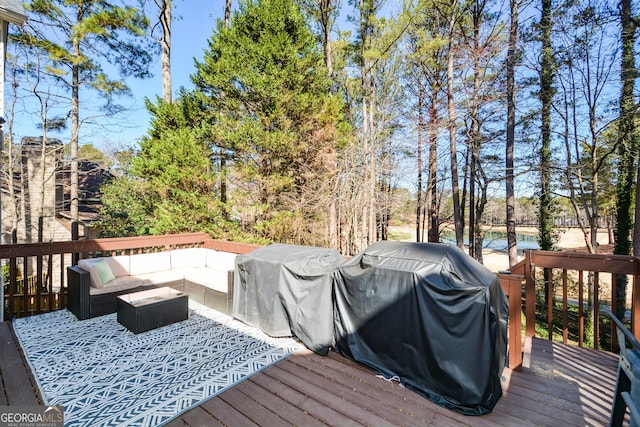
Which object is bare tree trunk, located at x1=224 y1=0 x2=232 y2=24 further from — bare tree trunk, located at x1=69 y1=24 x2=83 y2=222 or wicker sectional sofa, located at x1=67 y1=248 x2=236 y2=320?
wicker sectional sofa, located at x1=67 y1=248 x2=236 y2=320

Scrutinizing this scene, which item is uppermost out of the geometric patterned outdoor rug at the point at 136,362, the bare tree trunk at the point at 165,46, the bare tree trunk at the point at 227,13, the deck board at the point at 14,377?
the bare tree trunk at the point at 227,13

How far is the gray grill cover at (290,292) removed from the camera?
9.62 feet

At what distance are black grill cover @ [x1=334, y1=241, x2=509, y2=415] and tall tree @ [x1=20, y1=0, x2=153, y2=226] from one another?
928 cm

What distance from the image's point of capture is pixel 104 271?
3967 millimetres

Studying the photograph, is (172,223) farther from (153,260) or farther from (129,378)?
(129,378)

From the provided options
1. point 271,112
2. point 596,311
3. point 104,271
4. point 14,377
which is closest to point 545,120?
point 271,112

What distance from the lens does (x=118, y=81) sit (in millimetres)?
9047

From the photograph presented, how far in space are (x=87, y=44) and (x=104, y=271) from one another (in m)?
8.27

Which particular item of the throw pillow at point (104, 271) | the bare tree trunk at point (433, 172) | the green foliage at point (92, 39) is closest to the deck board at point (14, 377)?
the throw pillow at point (104, 271)

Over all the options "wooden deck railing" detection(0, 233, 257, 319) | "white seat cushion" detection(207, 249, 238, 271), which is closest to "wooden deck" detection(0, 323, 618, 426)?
"wooden deck railing" detection(0, 233, 257, 319)

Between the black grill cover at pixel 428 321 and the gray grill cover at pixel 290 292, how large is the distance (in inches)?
6.7

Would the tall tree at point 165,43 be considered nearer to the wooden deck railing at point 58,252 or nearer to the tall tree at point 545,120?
the wooden deck railing at point 58,252

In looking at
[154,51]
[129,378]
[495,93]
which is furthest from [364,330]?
[154,51]

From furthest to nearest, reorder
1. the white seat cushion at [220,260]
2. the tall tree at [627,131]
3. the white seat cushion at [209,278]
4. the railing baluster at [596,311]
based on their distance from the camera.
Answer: the tall tree at [627,131], the white seat cushion at [220,260], the white seat cushion at [209,278], the railing baluster at [596,311]
